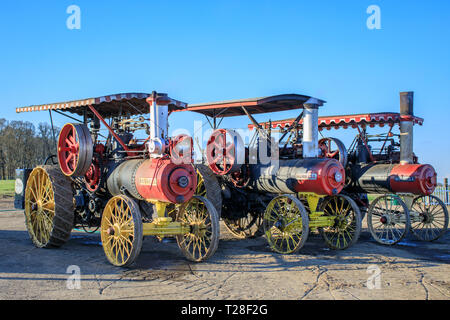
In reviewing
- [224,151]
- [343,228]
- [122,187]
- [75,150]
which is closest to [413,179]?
[343,228]

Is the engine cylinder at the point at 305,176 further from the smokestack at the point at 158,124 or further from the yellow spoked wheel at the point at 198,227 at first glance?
the smokestack at the point at 158,124

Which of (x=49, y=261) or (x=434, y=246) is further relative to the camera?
(x=434, y=246)

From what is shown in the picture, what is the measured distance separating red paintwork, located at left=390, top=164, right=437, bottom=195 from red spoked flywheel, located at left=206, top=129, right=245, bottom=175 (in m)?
3.17

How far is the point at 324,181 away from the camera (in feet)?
21.7

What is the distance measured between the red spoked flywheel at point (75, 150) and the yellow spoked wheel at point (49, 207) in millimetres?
323

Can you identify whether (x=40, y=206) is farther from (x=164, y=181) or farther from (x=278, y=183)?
(x=278, y=183)

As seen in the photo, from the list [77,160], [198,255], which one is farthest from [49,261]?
[198,255]

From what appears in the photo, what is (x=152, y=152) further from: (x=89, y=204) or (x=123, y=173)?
(x=89, y=204)

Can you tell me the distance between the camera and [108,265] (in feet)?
18.3

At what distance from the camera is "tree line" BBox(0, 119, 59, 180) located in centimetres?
3731

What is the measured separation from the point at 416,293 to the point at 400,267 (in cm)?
131

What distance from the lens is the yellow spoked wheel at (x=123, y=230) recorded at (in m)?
5.14

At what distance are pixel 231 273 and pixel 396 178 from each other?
4485 mm

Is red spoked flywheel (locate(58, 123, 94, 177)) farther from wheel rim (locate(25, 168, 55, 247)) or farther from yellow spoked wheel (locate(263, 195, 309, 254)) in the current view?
yellow spoked wheel (locate(263, 195, 309, 254))
